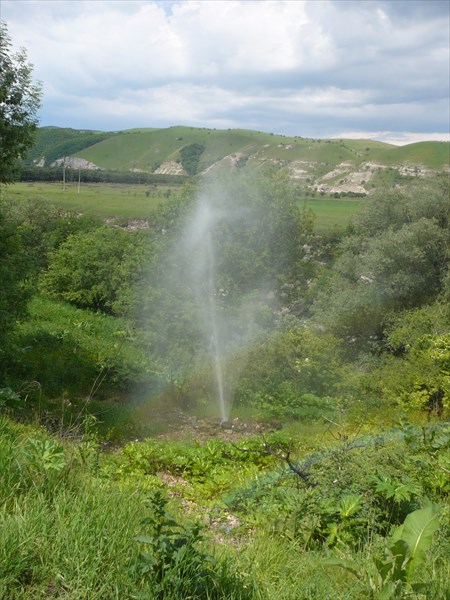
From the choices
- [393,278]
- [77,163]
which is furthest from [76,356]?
[77,163]

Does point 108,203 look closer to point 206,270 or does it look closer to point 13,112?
point 206,270

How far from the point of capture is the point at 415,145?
132 metres

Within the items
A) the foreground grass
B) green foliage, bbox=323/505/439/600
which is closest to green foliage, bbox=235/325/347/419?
the foreground grass

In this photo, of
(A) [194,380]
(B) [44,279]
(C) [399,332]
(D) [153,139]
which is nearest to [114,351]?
(A) [194,380]

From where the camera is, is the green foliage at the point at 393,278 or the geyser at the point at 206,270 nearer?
the geyser at the point at 206,270

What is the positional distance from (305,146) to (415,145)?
26606mm

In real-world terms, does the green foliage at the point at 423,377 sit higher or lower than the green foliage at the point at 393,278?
lower

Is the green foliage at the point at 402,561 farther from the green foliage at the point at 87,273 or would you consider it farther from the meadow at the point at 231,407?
the green foliage at the point at 87,273

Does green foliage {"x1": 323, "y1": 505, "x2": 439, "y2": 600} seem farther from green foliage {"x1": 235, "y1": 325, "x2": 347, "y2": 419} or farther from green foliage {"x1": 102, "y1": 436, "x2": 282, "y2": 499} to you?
green foliage {"x1": 235, "y1": 325, "x2": 347, "y2": 419}

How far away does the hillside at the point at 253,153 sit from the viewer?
109694 mm

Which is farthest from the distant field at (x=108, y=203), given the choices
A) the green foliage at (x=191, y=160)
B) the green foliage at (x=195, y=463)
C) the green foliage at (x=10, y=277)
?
the green foliage at (x=195, y=463)

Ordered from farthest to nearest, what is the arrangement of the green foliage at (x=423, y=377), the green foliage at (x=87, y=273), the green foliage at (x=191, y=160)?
the green foliage at (x=191, y=160) → the green foliage at (x=87, y=273) → the green foliage at (x=423, y=377)

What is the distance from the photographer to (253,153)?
415 feet

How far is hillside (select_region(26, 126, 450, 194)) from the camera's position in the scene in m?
110
